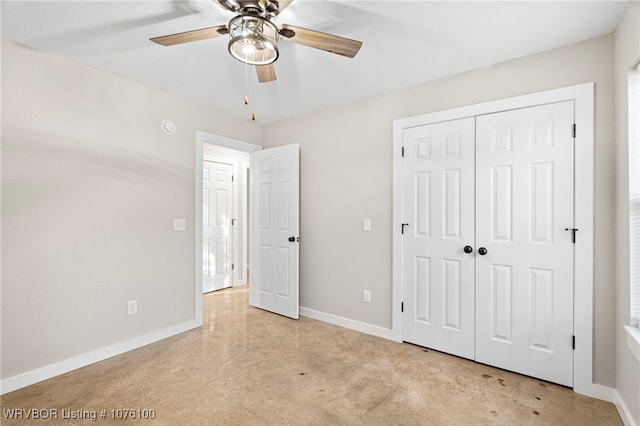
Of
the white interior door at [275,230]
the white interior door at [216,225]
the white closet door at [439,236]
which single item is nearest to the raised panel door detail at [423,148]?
the white closet door at [439,236]

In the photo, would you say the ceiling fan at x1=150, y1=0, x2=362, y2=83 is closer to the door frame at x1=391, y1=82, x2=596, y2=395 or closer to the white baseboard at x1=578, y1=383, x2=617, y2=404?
the door frame at x1=391, y1=82, x2=596, y2=395

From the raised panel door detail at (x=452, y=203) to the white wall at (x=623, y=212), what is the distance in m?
0.98

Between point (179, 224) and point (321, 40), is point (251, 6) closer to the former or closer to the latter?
point (321, 40)

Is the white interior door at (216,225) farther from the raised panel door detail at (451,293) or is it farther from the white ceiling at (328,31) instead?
the raised panel door detail at (451,293)

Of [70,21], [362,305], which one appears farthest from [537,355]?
[70,21]

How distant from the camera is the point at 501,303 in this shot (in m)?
2.43

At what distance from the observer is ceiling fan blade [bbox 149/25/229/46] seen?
1.65 meters

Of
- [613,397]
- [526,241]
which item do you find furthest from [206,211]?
[613,397]

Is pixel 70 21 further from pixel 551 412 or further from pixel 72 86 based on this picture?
pixel 551 412

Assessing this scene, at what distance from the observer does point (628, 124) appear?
5.89ft

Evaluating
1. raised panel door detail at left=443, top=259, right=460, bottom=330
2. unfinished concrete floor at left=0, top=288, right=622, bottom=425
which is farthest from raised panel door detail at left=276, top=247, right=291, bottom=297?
raised panel door detail at left=443, top=259, right=460, bottom=330

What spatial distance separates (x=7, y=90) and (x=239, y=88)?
1665mm

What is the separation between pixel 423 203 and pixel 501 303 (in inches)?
39.7

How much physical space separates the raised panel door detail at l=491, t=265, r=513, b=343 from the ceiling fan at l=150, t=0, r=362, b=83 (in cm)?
197
